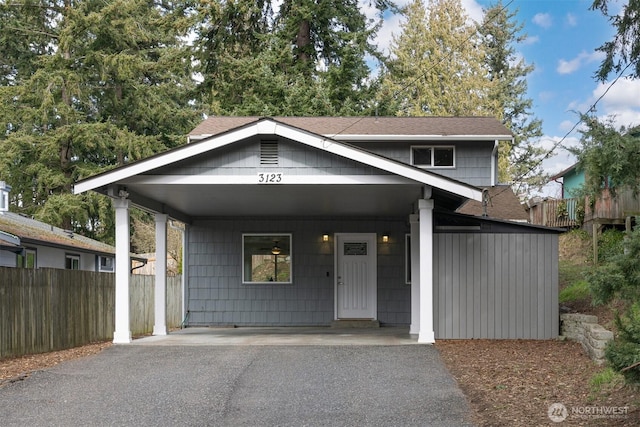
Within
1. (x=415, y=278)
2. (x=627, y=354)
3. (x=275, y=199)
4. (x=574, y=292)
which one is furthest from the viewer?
(x=574, y=292)

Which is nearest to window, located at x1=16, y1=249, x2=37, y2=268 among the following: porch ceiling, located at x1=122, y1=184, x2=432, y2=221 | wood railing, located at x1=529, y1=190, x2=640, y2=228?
porch ceiling, located at x1=122, y1=184, x2=432, y2=221

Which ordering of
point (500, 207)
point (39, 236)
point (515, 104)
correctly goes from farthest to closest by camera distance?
→ point (515, 104) < point (39, 236) < point (500, 207)

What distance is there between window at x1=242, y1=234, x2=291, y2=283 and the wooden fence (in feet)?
10.2

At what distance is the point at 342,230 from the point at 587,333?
7046mm

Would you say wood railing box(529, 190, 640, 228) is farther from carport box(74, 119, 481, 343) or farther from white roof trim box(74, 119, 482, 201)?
white roof trim box(74, 119, 482, 201)

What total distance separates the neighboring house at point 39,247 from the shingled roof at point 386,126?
14.9 feet

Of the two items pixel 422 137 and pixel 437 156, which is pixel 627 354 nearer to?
pixel 422 137

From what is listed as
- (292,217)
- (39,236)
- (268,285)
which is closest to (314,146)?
(292,217)

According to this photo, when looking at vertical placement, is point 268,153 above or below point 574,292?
above

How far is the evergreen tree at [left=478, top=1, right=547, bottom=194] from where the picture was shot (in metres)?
36.1

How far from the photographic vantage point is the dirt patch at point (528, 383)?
6.27 m

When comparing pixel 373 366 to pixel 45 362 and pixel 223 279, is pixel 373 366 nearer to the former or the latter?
pixel 45 362

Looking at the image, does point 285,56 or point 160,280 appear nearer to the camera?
point 160,280

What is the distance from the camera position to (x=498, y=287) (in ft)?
37.9
